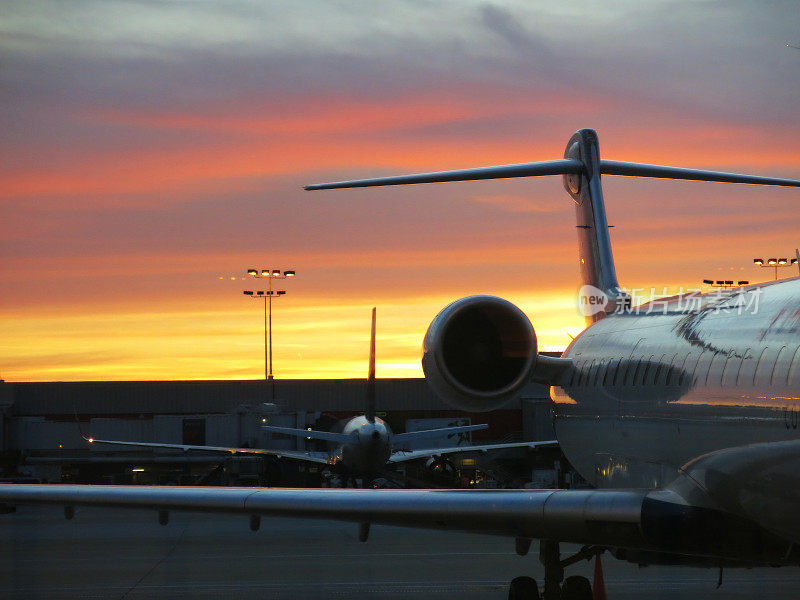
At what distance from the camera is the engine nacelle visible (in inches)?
485

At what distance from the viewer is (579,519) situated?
9.52 meters

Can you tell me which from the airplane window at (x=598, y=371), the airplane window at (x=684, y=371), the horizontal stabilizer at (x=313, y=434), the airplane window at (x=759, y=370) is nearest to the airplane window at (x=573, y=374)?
the airplane window at (x=598, y=371)

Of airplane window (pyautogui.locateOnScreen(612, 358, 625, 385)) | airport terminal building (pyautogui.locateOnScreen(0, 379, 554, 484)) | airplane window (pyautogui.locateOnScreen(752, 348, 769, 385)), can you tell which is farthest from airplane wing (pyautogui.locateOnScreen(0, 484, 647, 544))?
airport terminal building (pyautogui.locateOnScreen(0, 379, 554, 484))

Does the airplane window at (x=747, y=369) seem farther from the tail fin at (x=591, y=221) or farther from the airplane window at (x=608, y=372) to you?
the tail fin at (x=591, y=221)

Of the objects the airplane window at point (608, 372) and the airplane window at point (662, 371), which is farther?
the airplane window at point (608, 372)

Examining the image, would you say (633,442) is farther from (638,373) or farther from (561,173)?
(561,173)

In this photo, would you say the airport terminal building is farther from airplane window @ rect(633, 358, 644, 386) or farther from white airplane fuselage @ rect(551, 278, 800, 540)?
airplane window @ rect(633, 358, 644, 386)

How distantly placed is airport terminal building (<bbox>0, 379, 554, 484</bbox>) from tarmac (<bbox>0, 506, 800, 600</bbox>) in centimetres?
2013

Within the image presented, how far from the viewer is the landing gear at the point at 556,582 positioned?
482 inches

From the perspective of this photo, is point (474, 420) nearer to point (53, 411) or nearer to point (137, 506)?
point (53, 411)

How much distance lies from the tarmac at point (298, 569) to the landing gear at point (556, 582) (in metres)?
2.11

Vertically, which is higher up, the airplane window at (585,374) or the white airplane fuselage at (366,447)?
the airplane window at (585,374)

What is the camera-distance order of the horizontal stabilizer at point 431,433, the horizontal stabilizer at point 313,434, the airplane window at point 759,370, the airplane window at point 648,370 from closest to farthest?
the airplane window at point 759,370, the airplane window at point 648,370, the horizontal stabilizer at point 313,434, the horizontal stabilizer at point 431,433

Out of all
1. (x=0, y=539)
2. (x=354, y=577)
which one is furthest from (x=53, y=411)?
(x=354, y=577)
